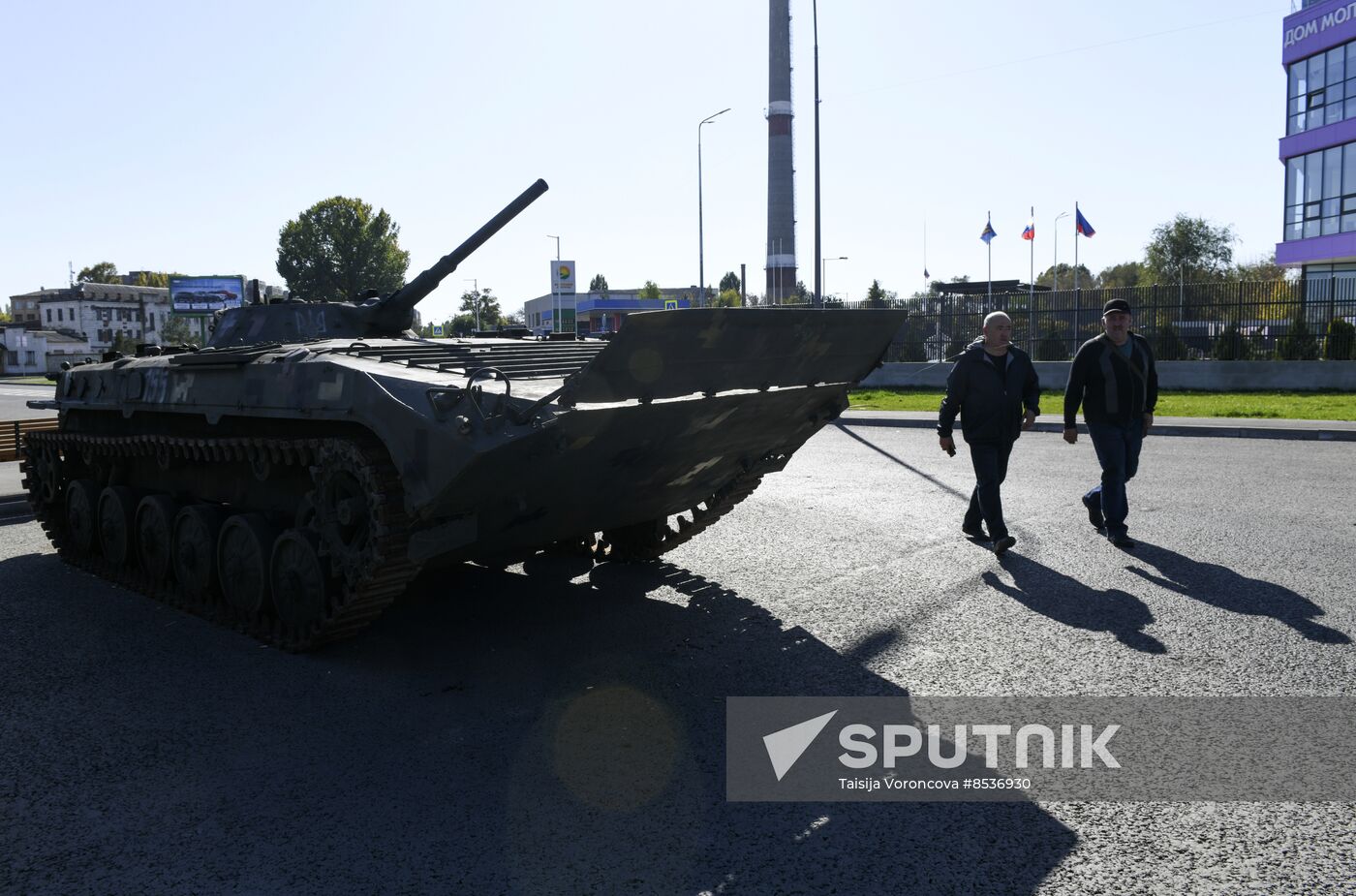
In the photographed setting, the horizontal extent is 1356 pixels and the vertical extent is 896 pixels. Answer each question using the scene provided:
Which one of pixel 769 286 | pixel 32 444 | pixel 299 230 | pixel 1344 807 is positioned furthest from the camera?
pixel 769 286

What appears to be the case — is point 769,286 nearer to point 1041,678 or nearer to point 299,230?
point 299,230

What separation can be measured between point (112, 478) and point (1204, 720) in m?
7.61

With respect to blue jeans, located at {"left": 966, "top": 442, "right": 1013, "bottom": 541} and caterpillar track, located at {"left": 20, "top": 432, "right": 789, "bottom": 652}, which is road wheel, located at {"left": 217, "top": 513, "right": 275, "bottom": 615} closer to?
caterpillar track, located at {"left": 20, "top": 432, "right": 789, "bottom": 652}

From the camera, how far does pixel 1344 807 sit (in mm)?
3797

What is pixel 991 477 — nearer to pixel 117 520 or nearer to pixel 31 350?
pixel 117 520

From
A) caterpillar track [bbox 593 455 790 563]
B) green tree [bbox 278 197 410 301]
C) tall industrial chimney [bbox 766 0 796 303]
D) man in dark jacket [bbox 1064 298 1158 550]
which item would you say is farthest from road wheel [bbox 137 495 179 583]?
tall industrial chimney [bbox 766 0 796 303]

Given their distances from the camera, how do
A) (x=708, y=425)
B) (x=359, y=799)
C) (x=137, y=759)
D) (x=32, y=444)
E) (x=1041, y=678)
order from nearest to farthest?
(x=359, y=799)
(x=137, y=759)
(x=1041, y=678)
(x=708, y=425)
(x=32, y=444)

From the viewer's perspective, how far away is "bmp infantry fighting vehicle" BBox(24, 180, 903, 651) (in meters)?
5.09

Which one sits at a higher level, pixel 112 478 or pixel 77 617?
pixel 112 478

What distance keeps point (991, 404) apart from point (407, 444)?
4387mm

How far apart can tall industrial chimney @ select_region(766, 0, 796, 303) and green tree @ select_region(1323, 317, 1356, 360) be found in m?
58.5

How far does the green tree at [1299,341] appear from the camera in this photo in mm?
22266

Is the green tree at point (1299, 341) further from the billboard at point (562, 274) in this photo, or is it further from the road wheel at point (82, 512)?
the billboard at point (562, 274)

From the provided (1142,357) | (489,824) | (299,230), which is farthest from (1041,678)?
(299,230)
